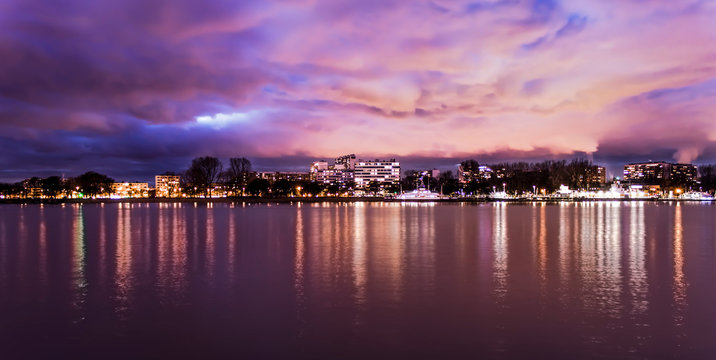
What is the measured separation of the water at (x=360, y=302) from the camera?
403 inches

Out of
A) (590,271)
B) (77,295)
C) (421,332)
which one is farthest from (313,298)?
(590,271)

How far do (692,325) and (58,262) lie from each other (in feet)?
72.4

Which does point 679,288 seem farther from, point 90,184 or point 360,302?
point 90,184

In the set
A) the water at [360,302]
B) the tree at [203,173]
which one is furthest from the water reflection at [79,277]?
the tree at [203,173]

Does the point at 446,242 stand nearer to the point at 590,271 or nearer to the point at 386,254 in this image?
the point at 386,254

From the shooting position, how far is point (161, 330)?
11.4 m

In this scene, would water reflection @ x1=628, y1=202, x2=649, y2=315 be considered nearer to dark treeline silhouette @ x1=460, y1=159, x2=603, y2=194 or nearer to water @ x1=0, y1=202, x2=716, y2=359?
water @ x1=0, y1=202, x2=716, y2=359

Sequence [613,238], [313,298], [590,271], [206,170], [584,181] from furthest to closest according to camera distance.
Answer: [584,181]
[206,170]
[613,238]
[590,271]
[313,298]

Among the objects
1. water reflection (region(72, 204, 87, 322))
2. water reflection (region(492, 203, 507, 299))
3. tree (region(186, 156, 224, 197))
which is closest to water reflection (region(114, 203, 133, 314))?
water reflection (region(72, 204, 87, 322))

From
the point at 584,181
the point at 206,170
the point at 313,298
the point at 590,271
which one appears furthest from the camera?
the point at 584,181

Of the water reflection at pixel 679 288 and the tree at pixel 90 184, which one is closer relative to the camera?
the water reflection at pixel 679 288

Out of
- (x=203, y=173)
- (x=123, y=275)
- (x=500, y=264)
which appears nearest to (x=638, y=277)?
(x=500, y=264)

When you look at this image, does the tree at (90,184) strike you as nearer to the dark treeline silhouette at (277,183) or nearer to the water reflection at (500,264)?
the dark treeline silhouette at (277,183)

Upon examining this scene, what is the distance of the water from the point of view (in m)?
10.2
